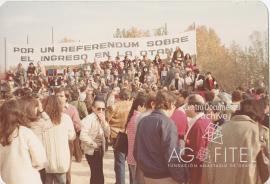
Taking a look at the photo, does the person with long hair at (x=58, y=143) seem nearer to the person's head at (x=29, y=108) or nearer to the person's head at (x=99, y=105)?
the person's head at (x=29, y=108)

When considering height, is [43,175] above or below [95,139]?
below

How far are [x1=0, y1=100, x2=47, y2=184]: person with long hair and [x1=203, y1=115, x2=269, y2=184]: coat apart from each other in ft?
3.47

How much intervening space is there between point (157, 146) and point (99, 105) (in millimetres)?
435

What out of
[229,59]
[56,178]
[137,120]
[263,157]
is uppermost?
[229,59]

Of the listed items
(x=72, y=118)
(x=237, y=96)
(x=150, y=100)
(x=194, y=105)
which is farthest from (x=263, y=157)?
(x=72, y=118)

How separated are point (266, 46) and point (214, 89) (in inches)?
16.2

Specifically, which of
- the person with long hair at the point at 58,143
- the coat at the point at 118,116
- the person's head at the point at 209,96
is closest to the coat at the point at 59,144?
the person with long hair at the point at 58,143

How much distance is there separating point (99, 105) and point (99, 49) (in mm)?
343

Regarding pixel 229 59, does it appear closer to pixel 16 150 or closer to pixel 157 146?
pixel 157 146

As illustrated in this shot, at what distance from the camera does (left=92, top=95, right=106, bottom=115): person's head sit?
15.4 ft

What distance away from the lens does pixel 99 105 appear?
15.4ft

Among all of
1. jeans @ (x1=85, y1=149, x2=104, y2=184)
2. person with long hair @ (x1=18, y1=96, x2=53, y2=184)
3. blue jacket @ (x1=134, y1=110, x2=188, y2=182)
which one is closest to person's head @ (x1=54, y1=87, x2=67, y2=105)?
person with long hair @ (x1=18, y1=96, x2=53, y2=184)

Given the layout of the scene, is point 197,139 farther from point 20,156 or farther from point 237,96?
point 20,156

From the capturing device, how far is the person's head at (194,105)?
184 inches
